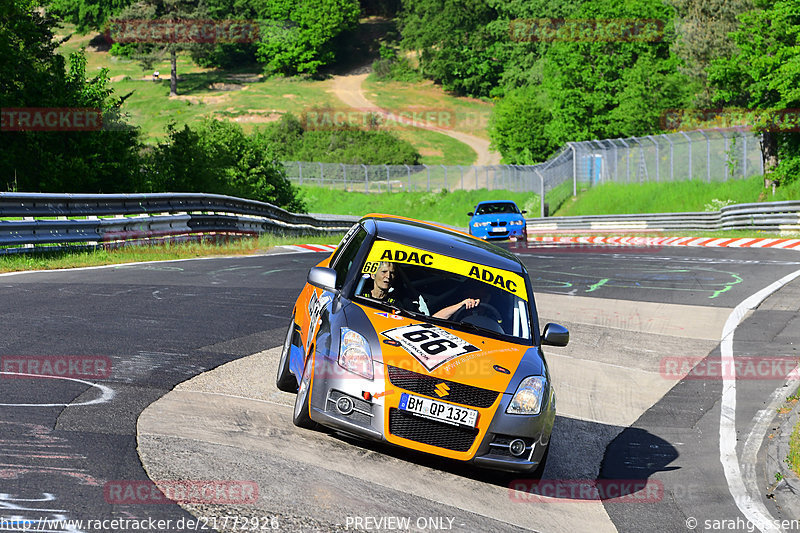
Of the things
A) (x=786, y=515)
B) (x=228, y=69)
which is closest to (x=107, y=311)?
(x=786, y=515)

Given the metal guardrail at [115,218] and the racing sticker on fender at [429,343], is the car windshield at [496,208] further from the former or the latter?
the racing sticker on fender at [429,343]

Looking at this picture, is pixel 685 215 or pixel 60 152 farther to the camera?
pixel 685 215

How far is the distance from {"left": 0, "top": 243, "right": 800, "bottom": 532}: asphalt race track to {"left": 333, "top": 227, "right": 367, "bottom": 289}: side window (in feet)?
3.75

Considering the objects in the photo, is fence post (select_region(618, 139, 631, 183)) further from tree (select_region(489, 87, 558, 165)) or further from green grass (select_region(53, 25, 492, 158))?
green grass (select_region(53, 25, 492, 158))

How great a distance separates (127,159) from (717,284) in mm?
15696

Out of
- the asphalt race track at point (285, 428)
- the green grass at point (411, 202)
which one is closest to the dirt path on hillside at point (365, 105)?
the green grass at point (411, 202)

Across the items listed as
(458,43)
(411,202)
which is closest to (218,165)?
(411,202)

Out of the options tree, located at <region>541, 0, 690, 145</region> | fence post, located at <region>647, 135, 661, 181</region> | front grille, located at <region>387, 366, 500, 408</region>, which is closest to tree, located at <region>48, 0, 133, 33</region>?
tree, located at <region>541, 0, 690, 145</region>

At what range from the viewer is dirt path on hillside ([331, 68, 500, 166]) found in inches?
4022

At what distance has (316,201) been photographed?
231 ft

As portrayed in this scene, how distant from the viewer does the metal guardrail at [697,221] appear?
3125 cm

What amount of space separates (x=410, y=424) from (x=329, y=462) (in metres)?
0.58

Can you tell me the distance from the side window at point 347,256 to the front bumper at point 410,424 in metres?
1.36

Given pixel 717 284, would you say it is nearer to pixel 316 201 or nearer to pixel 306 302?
pixel 306 302
